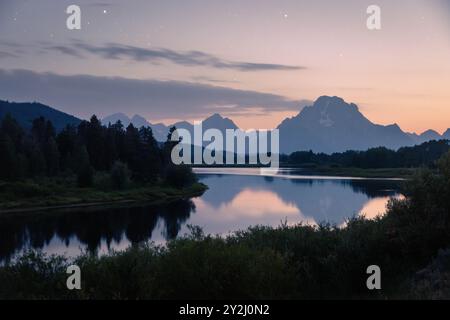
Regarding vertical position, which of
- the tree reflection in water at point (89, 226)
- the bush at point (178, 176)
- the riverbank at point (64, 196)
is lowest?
the tree reflection in water at point (89, 226)

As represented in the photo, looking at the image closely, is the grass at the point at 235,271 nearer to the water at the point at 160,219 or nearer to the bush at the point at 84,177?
the water at the point at 160,219

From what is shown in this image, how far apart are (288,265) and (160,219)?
173 feet

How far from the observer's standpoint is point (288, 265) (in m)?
19.6

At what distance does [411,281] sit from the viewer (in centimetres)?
1752

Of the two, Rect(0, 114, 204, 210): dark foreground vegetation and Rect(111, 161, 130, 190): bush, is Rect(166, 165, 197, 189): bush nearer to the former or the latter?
Rect(0, 114, 204, 210): dark foreground vegetation

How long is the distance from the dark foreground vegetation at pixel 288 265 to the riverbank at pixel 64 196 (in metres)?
61.7

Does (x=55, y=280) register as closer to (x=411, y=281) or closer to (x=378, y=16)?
(x=411, y=281)

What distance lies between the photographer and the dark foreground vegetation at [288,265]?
55.7 feet

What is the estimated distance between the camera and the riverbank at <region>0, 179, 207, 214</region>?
80.7 meters

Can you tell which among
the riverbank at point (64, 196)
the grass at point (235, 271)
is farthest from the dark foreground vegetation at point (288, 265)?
the riverbank at point (64, 196)

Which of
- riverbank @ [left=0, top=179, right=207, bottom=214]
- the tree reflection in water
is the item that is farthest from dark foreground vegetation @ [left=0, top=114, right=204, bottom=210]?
the tree reflection in water

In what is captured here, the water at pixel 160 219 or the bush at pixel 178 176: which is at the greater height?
the bush at pixel 178 176
